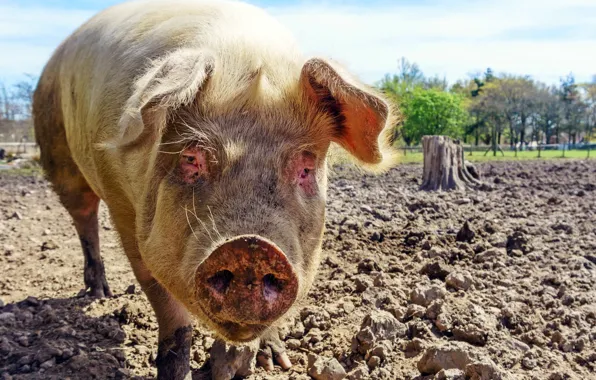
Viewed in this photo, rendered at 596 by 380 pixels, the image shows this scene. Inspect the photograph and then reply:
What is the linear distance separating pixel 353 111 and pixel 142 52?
53.7 inches

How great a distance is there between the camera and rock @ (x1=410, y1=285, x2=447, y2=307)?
13.5 feet

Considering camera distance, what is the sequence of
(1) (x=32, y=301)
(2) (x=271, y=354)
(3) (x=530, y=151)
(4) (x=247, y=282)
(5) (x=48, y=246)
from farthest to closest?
1. (3) (x=530, y=151)
2. (5) (x=48, y=246)
3. (1) (x=32, y=301)
4. (2) (x=271, y=354)
5. (4) (x=247, y=282)

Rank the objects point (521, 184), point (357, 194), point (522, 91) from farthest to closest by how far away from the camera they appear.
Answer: point (522, 91)
point (521, 184)
point (357, 194)

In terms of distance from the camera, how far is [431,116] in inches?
2510

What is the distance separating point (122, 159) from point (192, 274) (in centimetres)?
110

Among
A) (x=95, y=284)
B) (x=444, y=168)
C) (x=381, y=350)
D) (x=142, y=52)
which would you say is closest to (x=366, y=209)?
(x=444, y=168)

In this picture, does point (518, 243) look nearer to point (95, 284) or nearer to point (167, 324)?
point (167, 324)

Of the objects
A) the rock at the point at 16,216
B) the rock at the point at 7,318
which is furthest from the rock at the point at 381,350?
the rock at the point at 16,216

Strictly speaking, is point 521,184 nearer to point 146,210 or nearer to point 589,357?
point 589,357

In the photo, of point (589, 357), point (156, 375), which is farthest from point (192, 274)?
point (589, 357)

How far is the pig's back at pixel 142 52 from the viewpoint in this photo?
3092 mm

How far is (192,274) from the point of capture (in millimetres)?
2484

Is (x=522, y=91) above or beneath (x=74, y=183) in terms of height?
above

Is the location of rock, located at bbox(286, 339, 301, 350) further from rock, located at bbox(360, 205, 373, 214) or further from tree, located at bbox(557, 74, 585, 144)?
tree, located at bbox(557, 74, 585, 144)
